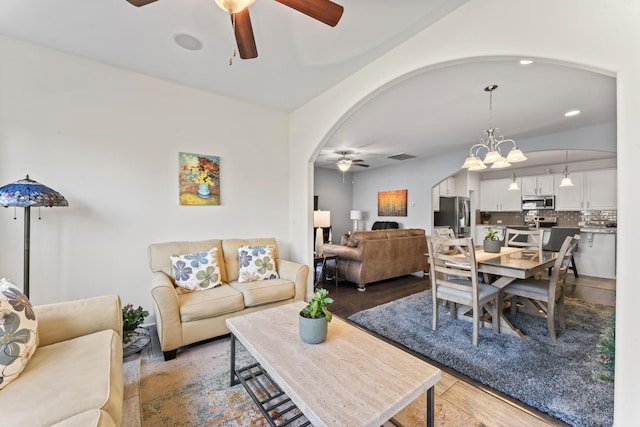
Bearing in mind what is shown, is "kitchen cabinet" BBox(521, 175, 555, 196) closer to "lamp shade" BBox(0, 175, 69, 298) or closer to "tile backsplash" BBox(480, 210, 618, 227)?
"tile backsplash" BBox(480, 210, 618, 227)

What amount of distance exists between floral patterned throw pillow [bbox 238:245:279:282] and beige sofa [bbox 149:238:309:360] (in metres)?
0.09

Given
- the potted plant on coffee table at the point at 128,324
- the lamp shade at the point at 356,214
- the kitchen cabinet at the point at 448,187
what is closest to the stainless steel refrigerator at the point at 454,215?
the kitchen cabinet at the point at 448,187

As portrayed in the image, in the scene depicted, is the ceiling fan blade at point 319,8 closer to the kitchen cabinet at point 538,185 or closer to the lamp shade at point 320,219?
the lamp shade at point 320,219

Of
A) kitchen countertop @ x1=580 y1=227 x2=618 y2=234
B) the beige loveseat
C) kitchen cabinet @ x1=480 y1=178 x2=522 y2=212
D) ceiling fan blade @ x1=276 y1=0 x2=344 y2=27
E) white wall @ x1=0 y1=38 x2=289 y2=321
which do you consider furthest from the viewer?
kitchen cabinet @ x1=480 y1=178 x2=522 y2=212

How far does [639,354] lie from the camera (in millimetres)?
1189

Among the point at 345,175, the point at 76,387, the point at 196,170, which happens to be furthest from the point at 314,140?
the point at 345,175

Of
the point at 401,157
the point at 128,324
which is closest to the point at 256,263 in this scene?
the point at 128,324

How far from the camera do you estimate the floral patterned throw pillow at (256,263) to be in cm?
293

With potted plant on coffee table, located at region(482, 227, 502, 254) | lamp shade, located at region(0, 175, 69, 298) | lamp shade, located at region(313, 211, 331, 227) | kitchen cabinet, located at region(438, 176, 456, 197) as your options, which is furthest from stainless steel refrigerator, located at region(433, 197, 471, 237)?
lamp shade, located at region(0, 175, 69, 298)

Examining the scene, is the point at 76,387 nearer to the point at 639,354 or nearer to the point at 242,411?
the point at 242,411

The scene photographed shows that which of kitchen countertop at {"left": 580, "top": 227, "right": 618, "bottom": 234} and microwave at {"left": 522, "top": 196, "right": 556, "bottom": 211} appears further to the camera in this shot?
microwave at {"left": 522, "top": 196, "right": 556, "bottom": 211}

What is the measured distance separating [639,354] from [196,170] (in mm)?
3694

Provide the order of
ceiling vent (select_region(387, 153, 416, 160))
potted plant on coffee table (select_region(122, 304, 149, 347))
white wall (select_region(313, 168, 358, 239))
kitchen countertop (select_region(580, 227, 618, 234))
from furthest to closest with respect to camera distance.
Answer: white wall (select_region(313, 168, 358, 239)), ceiling vent (select_region(387, 153, 416, 160)), kitchen countertop (select_region(580, 227, 618, 234)), potted plant on coffee table (select_region(122, 304, 149, 347))

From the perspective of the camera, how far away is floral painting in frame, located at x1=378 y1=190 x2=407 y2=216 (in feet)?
22.2
